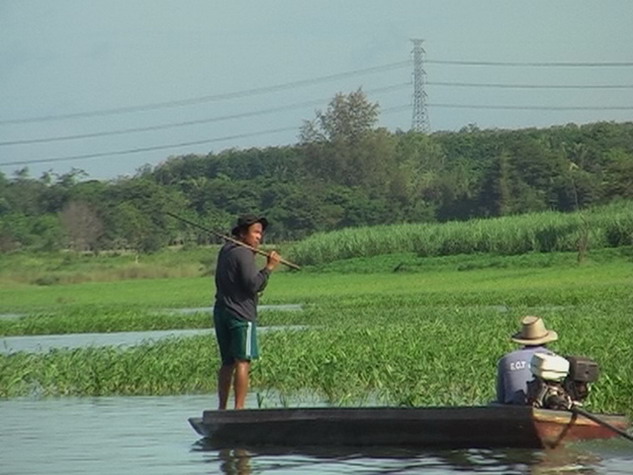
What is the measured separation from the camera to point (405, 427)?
13.3m

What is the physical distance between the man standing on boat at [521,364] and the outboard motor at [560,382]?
18cm

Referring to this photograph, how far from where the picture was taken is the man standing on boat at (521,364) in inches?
506

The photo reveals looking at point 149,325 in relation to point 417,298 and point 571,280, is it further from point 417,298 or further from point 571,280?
point 571,280

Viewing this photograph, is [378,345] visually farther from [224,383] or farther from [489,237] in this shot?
[489,237]

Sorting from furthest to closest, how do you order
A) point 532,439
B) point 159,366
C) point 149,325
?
point 149,325
point 159,366
point 532,439

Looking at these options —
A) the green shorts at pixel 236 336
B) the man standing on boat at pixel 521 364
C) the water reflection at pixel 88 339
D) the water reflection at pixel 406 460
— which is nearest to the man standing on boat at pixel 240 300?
the green shorts at pixel 236 336

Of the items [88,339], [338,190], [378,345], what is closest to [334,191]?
[338,190]

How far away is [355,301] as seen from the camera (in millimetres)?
41188

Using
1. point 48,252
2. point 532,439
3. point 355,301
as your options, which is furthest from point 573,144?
point 532,439

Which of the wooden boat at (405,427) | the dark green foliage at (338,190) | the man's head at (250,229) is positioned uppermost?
the dark green foliage at (338,190)

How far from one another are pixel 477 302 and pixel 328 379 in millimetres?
20805

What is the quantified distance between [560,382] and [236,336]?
3.39 meters

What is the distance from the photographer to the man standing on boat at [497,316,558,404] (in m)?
12.8

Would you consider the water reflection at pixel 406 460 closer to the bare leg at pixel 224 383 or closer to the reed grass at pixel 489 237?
the bare leg at pixel 224 383
